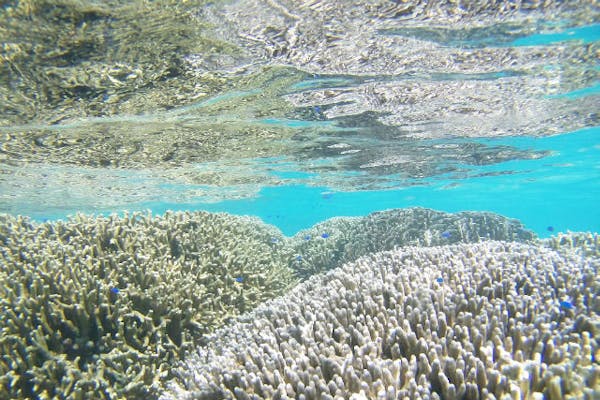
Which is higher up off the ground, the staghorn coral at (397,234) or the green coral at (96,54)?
the green coral at (96,54)

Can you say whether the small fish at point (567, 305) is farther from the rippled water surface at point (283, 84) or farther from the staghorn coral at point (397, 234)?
the rippled water surface at point (283, 84)

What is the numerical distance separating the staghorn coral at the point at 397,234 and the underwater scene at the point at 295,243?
3.2 inches

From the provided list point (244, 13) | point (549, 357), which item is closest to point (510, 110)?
point (244, 13)

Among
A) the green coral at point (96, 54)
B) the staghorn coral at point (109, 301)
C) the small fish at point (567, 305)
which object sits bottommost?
the staghorn coral at point (109, 301)

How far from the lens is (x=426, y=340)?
10.8ft

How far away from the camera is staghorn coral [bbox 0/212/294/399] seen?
4.12 m

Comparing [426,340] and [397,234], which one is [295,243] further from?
[426,340]

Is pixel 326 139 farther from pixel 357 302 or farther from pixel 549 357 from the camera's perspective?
pixel 549 357

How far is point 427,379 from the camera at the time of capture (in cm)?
288

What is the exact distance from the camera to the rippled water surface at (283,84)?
7.60 meters

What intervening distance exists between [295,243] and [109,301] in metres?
7.84

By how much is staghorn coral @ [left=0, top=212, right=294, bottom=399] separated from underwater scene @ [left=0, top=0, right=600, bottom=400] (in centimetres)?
3

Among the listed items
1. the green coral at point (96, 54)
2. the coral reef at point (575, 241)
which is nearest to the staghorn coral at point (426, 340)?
the coral reef at point (575, 241)

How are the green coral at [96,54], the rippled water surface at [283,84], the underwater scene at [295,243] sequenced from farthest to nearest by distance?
the rippled water surface at [283,84]
the green coral at [96,54]
the underwater scene at [295,243]
